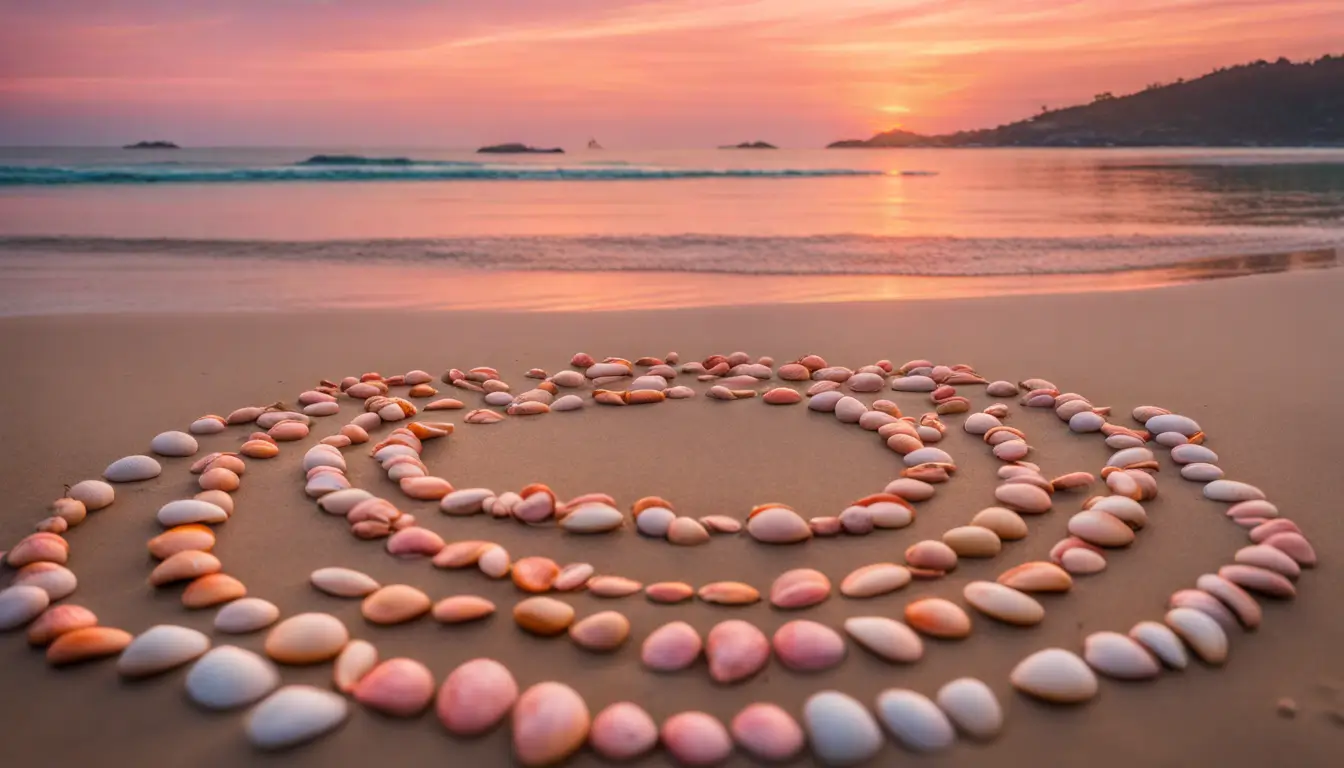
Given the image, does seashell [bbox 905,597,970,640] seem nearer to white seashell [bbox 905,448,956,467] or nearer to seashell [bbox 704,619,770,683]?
seashell [bbox 704,619,770,683]

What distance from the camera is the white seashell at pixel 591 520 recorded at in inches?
69.3

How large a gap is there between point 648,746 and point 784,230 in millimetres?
7726

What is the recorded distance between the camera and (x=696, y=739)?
1119 mm

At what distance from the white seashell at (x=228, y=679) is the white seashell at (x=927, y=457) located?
4.70 feet

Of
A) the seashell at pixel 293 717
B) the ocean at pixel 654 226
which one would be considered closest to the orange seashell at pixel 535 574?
the seashell at pixel 293 717

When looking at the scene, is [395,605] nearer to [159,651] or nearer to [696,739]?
[159,651]

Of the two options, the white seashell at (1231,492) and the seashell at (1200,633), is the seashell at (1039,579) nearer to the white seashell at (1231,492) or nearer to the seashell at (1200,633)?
the seashell at (1200,633)

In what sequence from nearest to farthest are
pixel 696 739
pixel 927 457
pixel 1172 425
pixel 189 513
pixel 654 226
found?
pixel 696 739 < pixel 189 513 < pixel 927 457 < pixel 1172 425 < pixel 654 226

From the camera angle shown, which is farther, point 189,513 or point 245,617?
point 189,513

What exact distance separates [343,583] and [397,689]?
0.35m

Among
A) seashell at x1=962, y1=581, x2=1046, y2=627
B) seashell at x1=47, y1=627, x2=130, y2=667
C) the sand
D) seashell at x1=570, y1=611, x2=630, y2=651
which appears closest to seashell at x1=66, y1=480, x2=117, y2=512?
the sand

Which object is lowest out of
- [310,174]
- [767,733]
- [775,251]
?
[767,733]

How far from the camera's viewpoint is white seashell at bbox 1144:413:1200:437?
2238mm

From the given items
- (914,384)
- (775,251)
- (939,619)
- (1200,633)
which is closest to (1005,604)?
(939,619)
